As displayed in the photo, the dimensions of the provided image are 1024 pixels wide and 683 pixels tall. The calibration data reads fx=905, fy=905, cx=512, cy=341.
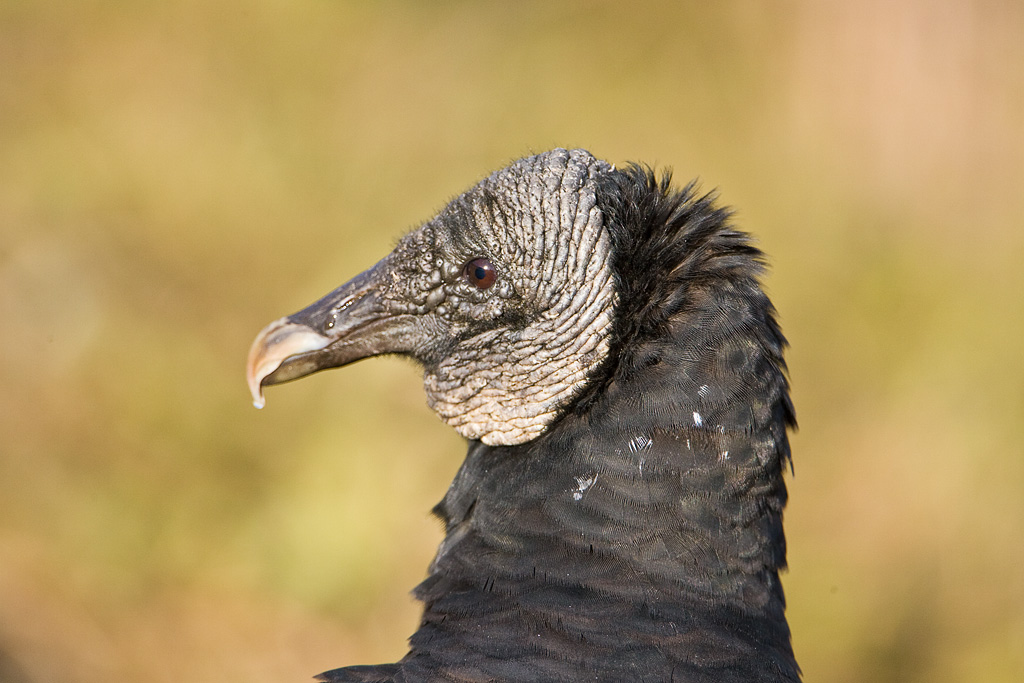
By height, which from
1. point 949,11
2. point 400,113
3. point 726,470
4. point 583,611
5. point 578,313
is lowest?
point 583,611

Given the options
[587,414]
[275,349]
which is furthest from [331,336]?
[587,414]

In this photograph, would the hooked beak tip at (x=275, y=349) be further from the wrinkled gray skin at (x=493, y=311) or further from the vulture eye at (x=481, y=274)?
the vulture eye at (x=481, y=274)

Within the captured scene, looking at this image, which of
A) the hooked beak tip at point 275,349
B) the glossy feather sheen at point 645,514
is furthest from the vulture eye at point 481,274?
the hooked beak tip at point 275,349

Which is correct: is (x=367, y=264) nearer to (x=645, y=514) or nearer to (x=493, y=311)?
(x=493, y=311)

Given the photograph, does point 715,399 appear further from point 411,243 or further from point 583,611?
point 411,243

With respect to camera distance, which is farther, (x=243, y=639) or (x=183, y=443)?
(x=183, y=443)

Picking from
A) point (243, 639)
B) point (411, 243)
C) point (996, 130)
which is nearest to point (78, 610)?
point (243, 639)

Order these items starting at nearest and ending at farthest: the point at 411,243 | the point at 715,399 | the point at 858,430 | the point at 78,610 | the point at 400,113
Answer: the point at 715,399 → the point at 411,243 → the point at 78,610 → the point at 858,430 → the point at 400,113
